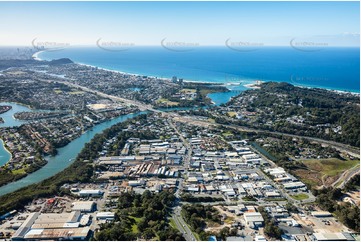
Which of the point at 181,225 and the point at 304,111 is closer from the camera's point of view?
the point at 181,225

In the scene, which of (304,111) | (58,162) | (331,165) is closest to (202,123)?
(304,111)

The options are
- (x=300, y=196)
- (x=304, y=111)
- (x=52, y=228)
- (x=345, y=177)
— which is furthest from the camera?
(x=304, y=111)

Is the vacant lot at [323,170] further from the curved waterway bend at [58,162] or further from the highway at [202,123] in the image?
the curved waterway bend at [58,162]

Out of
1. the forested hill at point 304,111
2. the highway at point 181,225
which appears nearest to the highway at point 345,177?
the forested hill at point 304,111

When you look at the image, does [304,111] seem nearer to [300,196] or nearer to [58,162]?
[300,196]

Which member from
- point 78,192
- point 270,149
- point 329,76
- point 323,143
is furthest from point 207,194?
point 329,76

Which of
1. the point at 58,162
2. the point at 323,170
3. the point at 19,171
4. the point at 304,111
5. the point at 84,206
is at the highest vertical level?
the point at 304,111

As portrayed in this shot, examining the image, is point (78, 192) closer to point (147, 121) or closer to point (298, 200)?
point (298, 200)

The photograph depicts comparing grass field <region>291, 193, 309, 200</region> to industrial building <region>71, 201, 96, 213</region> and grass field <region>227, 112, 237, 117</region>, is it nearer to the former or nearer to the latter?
industrial building <region>71, 201, 96, 213</region>
